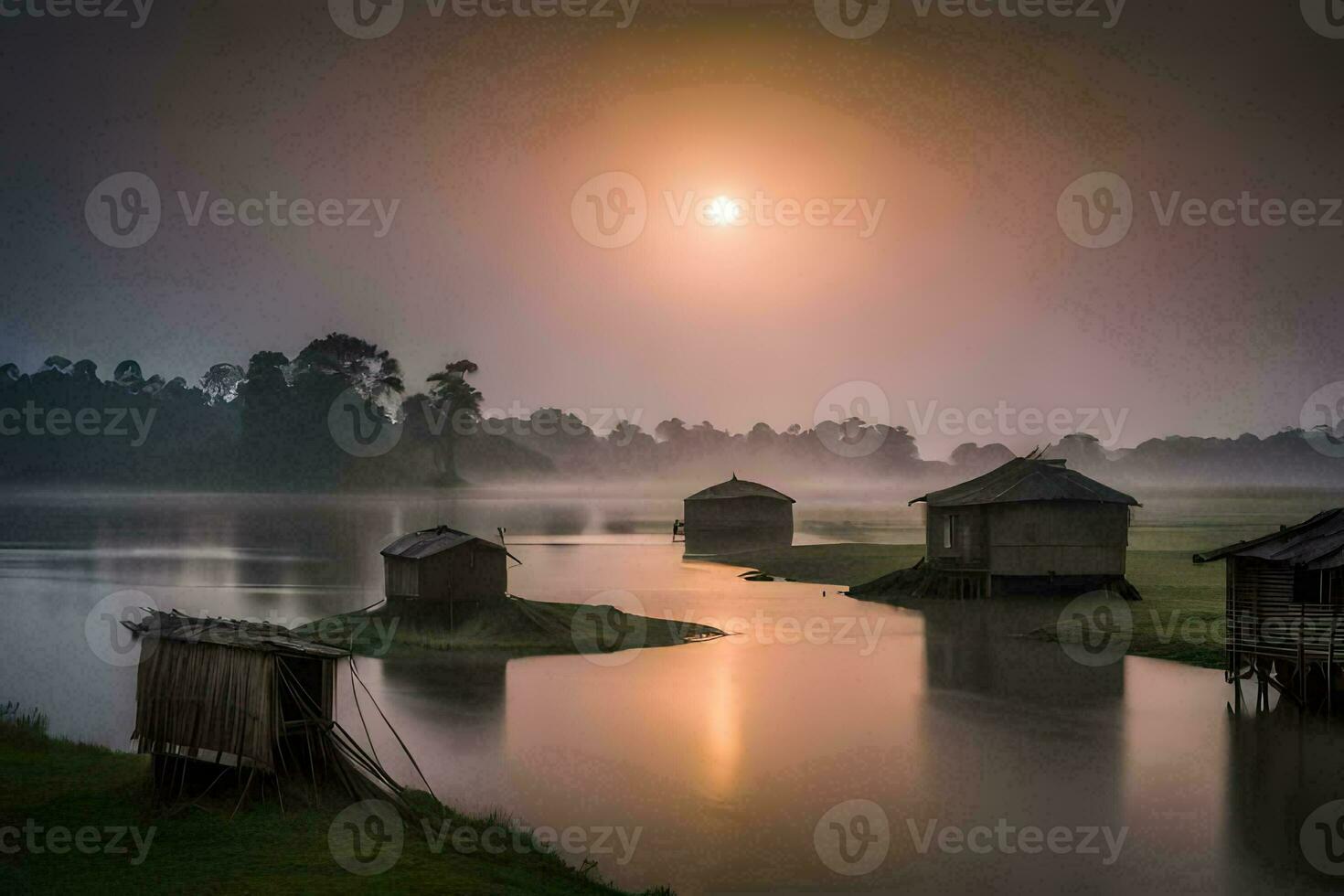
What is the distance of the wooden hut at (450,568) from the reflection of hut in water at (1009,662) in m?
15.1

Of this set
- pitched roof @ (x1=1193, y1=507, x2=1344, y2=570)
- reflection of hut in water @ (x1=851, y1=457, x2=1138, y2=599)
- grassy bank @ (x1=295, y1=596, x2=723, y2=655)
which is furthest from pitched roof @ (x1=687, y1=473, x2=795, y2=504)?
pitched roof @ (x1=1193, y1=507, x2=1344, y2=570)

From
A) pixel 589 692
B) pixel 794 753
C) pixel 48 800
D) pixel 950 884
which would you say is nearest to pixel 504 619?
pixel 589 692

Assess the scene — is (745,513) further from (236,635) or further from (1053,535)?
(236,635)

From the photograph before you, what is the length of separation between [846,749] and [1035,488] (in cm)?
2835

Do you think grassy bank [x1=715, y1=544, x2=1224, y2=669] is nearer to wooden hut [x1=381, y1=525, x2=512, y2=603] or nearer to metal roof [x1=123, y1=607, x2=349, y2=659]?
wooden hut [x1=381, y1=525, x2=512, y2=603]

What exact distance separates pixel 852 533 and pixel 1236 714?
324ft

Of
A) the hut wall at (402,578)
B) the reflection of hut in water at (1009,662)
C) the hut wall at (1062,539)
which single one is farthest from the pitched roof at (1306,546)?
the hut wall at (402,578)

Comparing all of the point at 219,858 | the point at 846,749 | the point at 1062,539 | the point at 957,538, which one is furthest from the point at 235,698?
the point at 957,538

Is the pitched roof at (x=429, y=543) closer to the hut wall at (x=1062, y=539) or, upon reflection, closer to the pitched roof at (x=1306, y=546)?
the pitched roof at (x=1306, y=546)

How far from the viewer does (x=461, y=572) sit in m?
39.2

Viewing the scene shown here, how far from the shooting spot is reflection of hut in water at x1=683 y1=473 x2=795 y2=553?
91.8 meters

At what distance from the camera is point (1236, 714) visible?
1130 inches

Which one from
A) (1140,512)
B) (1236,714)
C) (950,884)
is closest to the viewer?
(950,884)

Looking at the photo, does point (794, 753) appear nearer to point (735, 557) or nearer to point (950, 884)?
point (950, 884)
